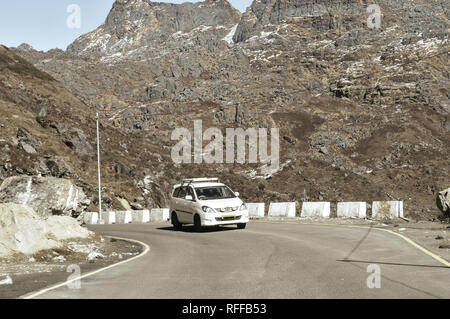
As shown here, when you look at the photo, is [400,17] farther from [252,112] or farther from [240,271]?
[240,271]

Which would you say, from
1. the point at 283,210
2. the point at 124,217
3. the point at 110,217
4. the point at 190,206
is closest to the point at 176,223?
the point at 190,206

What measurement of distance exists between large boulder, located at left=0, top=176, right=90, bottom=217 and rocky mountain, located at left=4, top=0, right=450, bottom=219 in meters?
24.2

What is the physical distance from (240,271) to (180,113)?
110 metres

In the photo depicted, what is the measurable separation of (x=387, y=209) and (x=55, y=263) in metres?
15.2

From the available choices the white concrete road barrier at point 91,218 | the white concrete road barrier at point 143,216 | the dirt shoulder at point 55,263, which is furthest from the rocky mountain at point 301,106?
the dirt shoulder at point 55,263

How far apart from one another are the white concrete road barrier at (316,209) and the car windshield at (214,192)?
22.8ft

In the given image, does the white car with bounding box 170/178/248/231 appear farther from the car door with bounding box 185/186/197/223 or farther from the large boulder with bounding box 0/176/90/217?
the large boulder with bounding box 0/176/90/217

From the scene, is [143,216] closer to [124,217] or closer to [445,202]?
[124,217]

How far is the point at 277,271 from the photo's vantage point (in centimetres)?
996

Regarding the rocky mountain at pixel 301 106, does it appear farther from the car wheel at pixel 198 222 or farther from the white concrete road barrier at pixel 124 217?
the car wheel at pixel 198 222

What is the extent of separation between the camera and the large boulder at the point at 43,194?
23.9 metres

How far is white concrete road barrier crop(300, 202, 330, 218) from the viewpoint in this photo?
2656 cm

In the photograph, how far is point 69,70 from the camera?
147 metres
